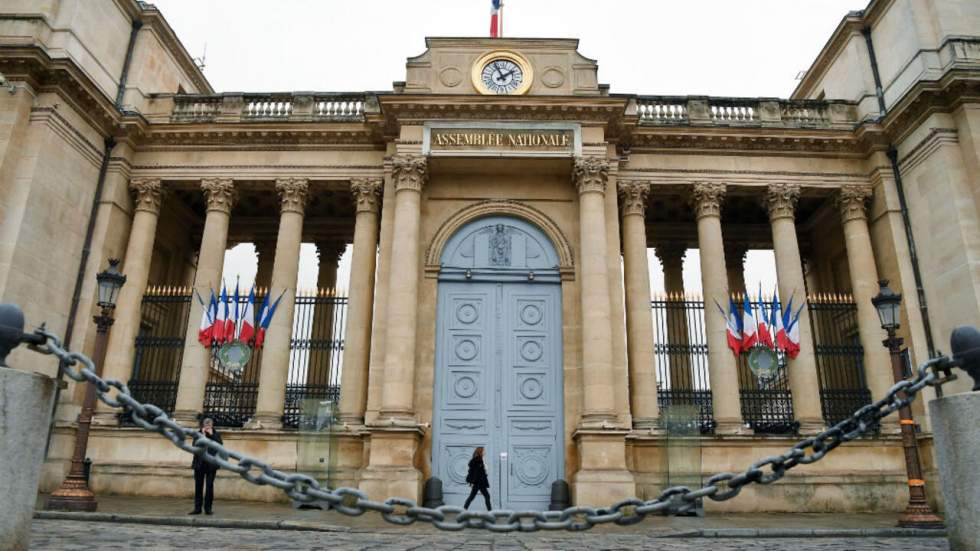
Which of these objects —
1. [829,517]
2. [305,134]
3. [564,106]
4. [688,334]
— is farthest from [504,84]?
[829,517]

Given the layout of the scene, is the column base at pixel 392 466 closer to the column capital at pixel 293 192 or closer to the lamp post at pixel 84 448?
the lamp post at pixel 84 448

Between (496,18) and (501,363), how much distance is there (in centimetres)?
1095

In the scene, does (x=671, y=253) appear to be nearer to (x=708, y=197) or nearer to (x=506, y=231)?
(x=708, y=197)

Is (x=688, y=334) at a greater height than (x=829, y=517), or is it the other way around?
(x=688, y=334)

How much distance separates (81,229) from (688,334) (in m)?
15.7

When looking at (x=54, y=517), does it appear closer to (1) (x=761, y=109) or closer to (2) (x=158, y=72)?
(2) (x=158, y=72)

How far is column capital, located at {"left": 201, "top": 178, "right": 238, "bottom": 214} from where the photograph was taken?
1853 centimetres

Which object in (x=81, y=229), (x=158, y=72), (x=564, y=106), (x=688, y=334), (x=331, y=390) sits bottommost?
(x=331, y=390)

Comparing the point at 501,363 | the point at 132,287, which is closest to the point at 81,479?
the point at 132,287

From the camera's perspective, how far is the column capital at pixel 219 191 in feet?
60.8

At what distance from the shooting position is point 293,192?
18438 mm

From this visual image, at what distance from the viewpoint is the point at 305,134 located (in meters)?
18.4

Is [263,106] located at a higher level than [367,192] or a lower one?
higher

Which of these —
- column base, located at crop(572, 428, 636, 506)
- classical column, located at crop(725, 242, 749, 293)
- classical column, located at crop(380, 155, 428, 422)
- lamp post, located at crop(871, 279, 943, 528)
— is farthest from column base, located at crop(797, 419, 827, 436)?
classical column, located at crop(380, 155, 428, 422)
